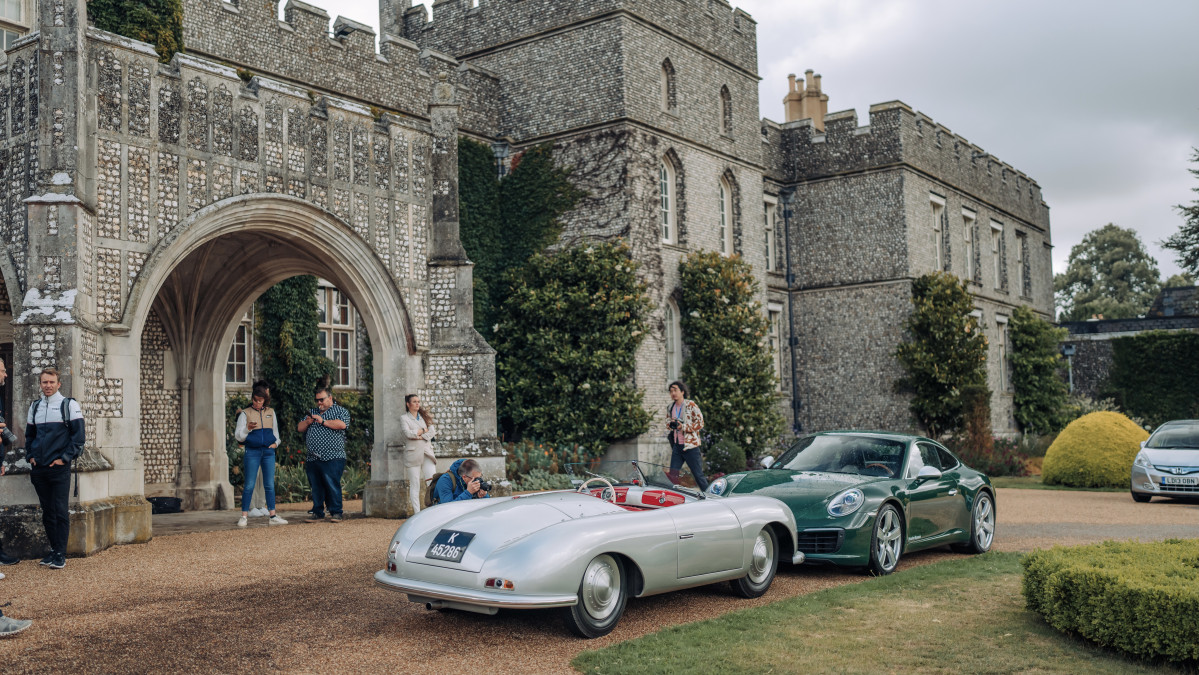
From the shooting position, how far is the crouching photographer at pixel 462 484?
27.0 ft

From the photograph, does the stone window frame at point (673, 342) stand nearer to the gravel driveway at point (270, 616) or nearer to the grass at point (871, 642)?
the gravel driveway at point (270, 616)

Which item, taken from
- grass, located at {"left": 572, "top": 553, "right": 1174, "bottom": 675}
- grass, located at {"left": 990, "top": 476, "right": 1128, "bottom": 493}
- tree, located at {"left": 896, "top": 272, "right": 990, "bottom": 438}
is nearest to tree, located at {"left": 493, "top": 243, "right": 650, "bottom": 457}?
grass, located at {"left": 990, "top": 476, "right": 1128, "bottom": 493}

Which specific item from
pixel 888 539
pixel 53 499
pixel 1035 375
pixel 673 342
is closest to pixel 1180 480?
pixel 888 539

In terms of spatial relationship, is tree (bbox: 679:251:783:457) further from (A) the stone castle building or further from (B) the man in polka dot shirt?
(B) the man in polka dot shirt

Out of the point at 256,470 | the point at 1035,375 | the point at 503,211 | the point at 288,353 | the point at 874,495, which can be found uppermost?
the point at 503,211

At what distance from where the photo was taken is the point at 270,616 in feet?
22.7

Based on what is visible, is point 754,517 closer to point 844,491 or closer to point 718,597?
point 718,597

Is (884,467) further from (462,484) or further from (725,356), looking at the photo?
(725,356)

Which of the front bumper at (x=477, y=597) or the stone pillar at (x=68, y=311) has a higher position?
the stone pillar at (x=68, y=311)

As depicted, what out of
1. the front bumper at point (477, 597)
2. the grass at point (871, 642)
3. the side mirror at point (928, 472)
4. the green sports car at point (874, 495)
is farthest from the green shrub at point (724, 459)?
the front bumper at point (477, 597)

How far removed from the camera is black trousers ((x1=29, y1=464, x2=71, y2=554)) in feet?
28.6

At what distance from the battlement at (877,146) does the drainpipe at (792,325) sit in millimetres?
716

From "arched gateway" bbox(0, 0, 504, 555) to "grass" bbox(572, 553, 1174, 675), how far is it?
6.15 meters

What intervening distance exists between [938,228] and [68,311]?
952 inches
